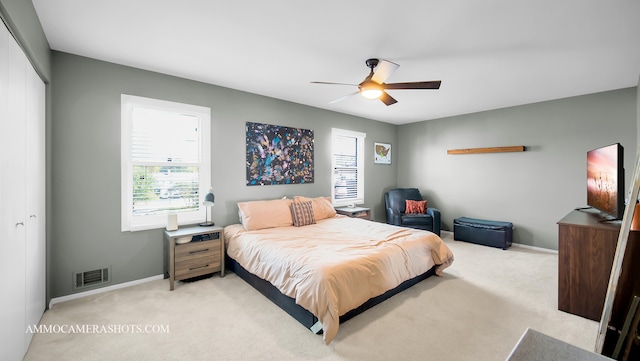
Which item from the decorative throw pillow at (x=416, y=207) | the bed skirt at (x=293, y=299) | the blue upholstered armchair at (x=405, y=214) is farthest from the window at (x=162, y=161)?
the decorative throw pillow at (x=416, y=207)

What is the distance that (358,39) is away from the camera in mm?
2557

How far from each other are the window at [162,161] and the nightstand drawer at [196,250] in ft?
1.57

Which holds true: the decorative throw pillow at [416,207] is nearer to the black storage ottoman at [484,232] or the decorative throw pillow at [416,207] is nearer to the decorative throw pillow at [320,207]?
the black storage ottoman at [484,232]

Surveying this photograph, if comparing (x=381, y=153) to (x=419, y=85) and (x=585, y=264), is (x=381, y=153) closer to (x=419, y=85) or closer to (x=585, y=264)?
(x=419, y=85)

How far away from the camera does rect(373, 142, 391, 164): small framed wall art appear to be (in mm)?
6191

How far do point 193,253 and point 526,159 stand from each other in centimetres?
548

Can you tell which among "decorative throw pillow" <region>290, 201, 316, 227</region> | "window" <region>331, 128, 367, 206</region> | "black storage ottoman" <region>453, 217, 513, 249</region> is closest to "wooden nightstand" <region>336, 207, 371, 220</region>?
"window" <region>331, 128, 367, 206</region>

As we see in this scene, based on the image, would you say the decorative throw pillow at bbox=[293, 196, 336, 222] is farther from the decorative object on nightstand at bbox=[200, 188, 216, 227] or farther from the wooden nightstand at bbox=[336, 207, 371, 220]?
the decorative object on nightstand at bbox=[200, 188, 216, 227]

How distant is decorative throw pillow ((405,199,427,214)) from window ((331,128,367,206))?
38.3 inches

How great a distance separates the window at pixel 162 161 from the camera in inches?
126

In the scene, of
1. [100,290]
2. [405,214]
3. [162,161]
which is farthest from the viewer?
[405,214]

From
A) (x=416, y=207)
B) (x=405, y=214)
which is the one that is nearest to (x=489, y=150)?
(x=416, y=207)

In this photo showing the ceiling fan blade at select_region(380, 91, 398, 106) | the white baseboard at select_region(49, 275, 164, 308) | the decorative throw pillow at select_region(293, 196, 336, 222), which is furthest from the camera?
the decorative throw pillow at select_region(293, 196, 336, 222)

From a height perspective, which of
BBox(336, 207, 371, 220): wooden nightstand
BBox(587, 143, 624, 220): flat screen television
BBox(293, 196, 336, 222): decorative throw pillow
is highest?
BBox(587, 143, 624, 220): flat screen television
